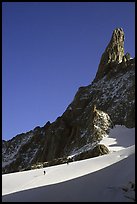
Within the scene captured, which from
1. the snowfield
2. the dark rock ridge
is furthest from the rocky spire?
the snowfield

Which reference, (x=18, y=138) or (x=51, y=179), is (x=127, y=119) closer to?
(x=51, y=179)

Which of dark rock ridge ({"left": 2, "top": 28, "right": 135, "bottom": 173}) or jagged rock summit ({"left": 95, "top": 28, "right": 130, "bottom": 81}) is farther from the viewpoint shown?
jagged rock summit ({"left": 95, "top": 28, "right": 130, "bottom": 81})

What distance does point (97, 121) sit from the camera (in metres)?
37.3

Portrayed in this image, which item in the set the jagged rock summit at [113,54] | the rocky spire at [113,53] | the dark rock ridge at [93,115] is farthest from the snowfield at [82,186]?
the rocky spire at [113,53]

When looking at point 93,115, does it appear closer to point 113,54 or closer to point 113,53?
point 113,54

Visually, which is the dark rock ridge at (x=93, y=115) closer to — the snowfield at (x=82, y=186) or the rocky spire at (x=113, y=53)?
the rocky spire at (x=113, y=53)

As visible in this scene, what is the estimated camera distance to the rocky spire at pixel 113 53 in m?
58.9

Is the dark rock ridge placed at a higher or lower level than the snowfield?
higher

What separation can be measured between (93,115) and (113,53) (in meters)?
26.0

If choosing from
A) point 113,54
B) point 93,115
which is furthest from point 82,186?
point 113,54

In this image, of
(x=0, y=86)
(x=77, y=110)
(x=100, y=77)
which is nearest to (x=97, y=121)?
(x=77, y=110)

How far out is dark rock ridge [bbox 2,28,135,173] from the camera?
126 feet

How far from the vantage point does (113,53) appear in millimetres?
60875

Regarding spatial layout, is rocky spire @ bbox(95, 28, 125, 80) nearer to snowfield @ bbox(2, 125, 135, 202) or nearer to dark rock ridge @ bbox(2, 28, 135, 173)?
dark rock ridge @ bbox(2, 28, 135, 173)
